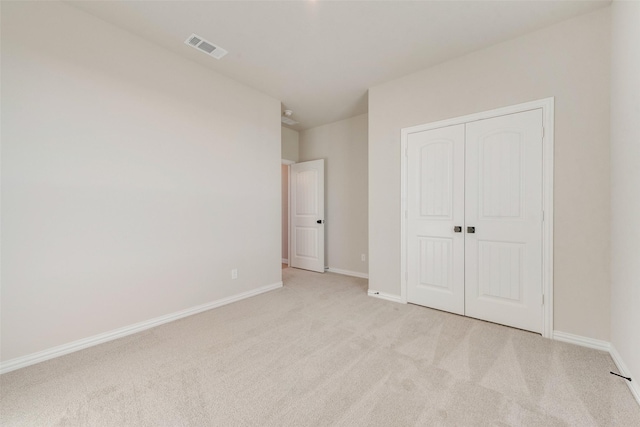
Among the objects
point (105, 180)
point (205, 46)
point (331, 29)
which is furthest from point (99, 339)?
point (331, 29)

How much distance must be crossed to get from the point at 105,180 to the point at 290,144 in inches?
134

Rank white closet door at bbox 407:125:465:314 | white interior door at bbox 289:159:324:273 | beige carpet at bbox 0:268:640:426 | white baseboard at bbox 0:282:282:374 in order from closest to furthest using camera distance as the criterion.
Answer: beige carpet at bbox 0:268:640:426
white baseboard at bbox 0:282:282:374
white closet door at bbox 407:125:465:314
white interior door at bbox 289:159:324:273

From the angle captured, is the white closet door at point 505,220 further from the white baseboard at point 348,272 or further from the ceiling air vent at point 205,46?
the ceiling air vent at point 205,46

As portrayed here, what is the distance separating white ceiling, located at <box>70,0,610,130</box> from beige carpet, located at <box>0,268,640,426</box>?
2.77 metres

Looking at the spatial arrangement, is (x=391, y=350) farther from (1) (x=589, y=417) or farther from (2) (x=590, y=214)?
(2) (x=590, y=214)

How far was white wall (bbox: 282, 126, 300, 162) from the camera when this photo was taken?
508cm

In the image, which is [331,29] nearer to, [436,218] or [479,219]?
[436,218]

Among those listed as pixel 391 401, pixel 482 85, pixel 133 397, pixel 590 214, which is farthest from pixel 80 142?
pixel 590 214

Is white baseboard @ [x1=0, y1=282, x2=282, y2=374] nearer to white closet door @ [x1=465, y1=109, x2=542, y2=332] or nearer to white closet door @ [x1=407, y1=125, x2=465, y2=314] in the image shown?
white closet door @ [x1=407, y1=125, x2=465, y2=314]

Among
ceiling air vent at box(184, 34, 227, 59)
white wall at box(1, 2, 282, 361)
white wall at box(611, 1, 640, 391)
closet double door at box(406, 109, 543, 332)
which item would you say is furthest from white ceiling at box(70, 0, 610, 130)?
closet double door at box(406, 109, 543, 332)

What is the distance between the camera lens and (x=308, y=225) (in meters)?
5.00

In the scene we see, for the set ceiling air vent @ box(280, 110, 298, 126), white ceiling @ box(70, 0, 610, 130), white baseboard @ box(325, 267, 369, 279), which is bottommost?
white baseboard @ box(325, 267, 369, 279)

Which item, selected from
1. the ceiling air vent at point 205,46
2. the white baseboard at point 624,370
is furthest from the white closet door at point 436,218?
the ceiling air vent at point 205,46

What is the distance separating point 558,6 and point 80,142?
4041mm
